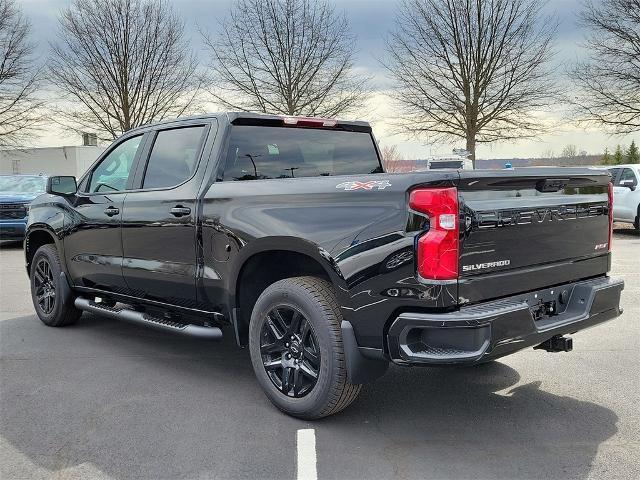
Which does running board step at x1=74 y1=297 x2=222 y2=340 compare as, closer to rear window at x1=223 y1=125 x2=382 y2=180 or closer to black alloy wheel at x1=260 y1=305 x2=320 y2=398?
black alloy wheel at x1=260 y1=305 x2=320 y2=398

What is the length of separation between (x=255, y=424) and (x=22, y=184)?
1393 centimetres

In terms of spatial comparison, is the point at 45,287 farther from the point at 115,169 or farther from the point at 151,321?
the point at 151,321

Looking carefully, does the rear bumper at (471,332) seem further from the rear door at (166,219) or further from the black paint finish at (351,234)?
the rear door at (166,219)

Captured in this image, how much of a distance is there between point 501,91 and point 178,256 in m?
21.9

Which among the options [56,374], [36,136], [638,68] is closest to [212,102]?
[36,136]

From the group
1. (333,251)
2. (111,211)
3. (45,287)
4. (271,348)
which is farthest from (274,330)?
(45,287)

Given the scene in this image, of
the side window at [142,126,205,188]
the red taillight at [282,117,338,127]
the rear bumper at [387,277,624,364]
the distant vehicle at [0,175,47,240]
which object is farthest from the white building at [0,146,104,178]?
the rear bumper at [387,277,624,364]

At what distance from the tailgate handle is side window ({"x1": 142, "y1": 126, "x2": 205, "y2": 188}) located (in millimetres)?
2370

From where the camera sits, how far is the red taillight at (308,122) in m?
4.89

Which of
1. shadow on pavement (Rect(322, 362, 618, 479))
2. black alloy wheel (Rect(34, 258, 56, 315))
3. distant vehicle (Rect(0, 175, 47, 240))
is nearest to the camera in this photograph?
shadow on pavement (Rect(322, 362, 618, 479))

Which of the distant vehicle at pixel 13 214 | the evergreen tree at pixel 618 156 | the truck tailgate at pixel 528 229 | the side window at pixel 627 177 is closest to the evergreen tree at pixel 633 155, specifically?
the evergreen tree at pixel 618 156

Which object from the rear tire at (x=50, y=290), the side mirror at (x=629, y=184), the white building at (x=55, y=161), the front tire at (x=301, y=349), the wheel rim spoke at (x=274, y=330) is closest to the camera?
the front tire at (x=301, y=349)

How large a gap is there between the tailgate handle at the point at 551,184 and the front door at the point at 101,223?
128 inches

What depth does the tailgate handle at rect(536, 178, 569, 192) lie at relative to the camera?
11.8 feet
